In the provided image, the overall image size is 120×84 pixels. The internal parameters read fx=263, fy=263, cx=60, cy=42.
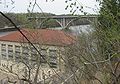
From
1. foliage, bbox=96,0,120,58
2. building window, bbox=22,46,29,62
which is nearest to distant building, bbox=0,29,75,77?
building window, bbox=22,46,29,62

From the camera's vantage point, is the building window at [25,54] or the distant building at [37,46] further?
the building window at [25,54]

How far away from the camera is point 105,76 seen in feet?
13.5

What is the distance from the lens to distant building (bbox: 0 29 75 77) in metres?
9.27

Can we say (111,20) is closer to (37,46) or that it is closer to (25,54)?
(37,46)

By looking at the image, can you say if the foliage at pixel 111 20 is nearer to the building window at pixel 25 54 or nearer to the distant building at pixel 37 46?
the distant building at pixel 37 46

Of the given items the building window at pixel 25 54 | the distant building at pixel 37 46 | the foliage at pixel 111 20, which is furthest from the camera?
the building window at pixel 25 54

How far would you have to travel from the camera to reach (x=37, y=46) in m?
9.51

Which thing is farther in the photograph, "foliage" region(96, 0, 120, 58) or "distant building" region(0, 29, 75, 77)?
"distant building" region(0, 29, 75, 77)

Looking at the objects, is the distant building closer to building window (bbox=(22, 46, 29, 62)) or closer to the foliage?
building window (bbox=(22, 46, 29, 62))

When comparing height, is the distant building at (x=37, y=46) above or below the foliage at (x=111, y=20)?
below

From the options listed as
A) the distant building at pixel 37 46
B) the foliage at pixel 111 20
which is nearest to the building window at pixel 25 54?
the distant building at pixel 37 46

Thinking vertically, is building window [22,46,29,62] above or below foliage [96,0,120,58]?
below

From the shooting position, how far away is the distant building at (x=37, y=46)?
9.27m

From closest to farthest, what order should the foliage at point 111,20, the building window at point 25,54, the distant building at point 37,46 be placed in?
the foliage at point 111,20
the distant building at point 37,46
the building window at point 25,54
